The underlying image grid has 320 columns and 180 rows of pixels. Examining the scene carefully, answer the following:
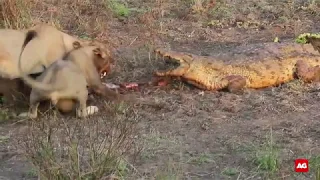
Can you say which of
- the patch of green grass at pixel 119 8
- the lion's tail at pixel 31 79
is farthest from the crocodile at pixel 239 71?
the patch of green grass at pixel 119 8

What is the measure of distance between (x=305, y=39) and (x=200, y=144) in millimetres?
2608

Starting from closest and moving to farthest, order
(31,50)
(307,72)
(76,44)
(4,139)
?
(4,139)
(31,50)
(76,44)
(307,72)

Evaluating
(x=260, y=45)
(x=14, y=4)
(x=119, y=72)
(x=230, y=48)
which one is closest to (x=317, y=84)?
(x=260, y=45)

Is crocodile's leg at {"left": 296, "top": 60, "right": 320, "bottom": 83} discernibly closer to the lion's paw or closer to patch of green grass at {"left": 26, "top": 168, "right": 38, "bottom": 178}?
the lion's paw

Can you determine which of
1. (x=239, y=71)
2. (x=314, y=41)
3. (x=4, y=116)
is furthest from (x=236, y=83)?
(x=4, y=116)

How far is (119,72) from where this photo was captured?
296 inches

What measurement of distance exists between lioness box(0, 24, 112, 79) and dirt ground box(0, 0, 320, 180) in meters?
0.58

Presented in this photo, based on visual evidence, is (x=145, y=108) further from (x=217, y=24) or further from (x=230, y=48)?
(x=217, y=24)

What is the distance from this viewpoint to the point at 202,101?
6695 mm

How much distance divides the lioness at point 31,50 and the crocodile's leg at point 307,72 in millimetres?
2172

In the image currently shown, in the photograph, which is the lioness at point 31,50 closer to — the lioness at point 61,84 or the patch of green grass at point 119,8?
the lioness at point 61,84

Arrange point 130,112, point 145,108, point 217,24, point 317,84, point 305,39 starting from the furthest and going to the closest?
point 217,24
point 305,39
point 317,84
point 145,108
point 130,112

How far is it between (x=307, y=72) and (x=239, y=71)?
65 cm

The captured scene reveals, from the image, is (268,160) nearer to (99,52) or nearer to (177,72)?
(177,72)
